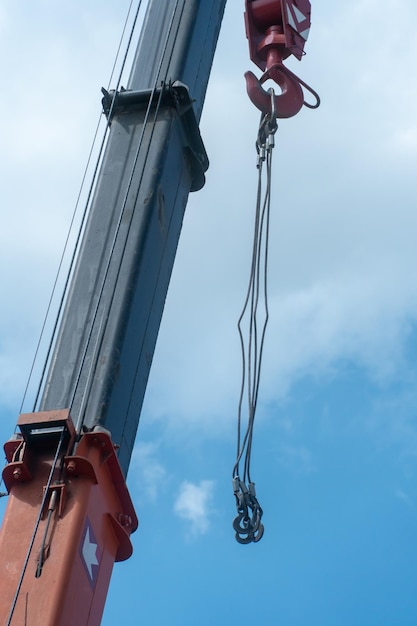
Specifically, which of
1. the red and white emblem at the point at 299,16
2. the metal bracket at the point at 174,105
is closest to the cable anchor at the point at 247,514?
the metal bracket at the point at 174,105

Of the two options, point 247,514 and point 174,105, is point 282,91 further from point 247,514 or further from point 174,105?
point 247,514

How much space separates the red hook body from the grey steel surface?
460mm

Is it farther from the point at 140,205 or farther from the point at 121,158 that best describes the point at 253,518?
the point at 121,158

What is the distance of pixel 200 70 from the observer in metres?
6.63

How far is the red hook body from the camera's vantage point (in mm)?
6555

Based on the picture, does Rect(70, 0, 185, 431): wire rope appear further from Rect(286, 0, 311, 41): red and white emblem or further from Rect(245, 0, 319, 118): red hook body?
Rect(286, 0, 311, 41): red and white emblem

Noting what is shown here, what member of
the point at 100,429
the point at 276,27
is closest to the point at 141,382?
the point at 100,429

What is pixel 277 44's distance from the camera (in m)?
7.04

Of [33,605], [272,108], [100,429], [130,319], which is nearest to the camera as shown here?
[33,605]

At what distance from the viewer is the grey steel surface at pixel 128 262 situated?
193 inches

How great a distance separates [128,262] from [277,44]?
2.59 meters

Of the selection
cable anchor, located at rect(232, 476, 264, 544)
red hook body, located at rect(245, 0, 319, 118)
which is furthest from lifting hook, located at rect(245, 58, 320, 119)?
cable anchor, located at rect(232, 476, 264, 544)

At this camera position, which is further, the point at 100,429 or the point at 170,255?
the point at 170,255

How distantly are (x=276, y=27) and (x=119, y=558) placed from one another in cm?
418
